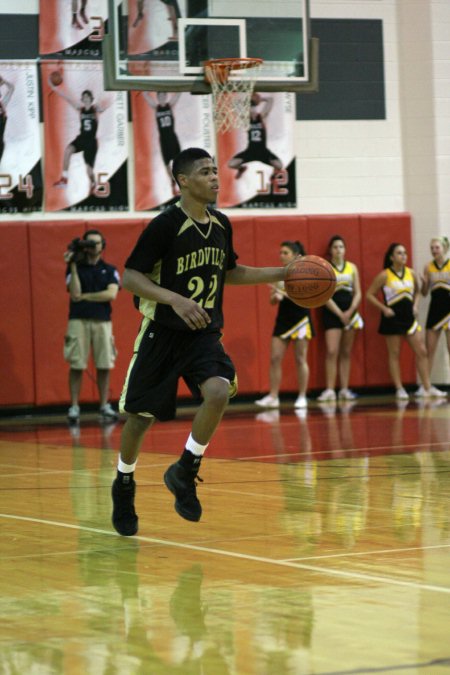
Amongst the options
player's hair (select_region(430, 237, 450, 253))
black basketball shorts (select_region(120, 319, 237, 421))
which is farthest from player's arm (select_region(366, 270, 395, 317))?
black basketball shorts (select_region(120, 319, 237, 421))

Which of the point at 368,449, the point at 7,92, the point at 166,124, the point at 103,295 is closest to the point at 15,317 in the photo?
the point at 103,295

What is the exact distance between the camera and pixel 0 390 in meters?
14.3

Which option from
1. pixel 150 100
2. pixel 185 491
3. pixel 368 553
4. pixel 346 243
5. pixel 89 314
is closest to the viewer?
pixel 368 553

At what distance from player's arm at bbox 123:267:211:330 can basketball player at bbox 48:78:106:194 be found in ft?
30.7

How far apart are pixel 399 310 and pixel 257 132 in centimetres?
286

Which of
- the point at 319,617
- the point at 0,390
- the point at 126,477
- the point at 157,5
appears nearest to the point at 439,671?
the point at 319,617

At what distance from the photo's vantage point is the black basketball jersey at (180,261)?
5.66 metres

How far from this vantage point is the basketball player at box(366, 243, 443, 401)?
15414mm

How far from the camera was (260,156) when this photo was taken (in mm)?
15531

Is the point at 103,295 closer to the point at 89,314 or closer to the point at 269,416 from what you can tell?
the point at 89,314

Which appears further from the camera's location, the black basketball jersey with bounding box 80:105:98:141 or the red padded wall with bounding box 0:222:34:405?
the black basketball jersey with bounding box 80:105:98:141

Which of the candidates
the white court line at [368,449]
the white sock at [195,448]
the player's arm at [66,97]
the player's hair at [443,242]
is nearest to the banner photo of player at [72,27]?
the player's arm at [66,97]

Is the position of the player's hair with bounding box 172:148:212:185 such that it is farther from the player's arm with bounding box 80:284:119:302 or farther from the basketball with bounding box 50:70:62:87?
the basketball with bounding box 50:70:62:87

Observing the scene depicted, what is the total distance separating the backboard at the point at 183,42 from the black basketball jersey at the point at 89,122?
240 centimetres
